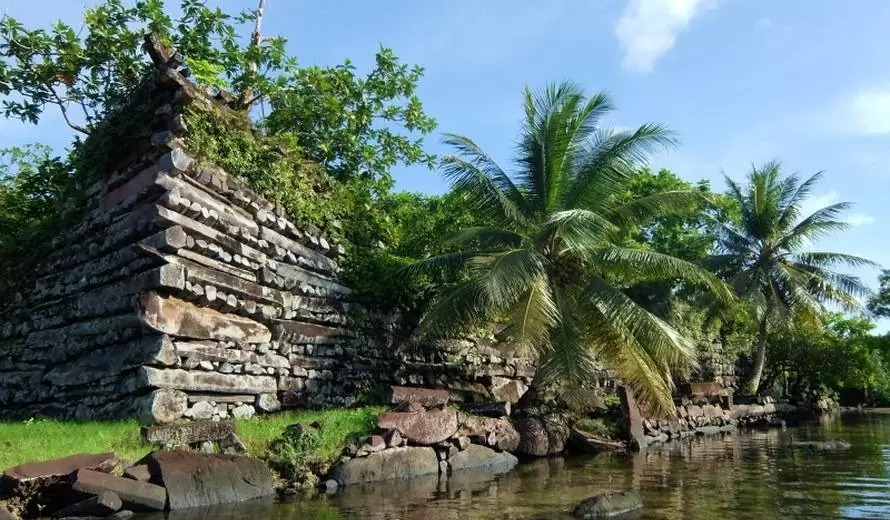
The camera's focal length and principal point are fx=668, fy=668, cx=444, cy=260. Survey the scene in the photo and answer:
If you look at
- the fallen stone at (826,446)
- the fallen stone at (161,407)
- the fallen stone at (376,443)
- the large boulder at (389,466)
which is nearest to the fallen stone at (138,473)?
the fallen stone at (161,407)

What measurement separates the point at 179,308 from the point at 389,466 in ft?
11.3

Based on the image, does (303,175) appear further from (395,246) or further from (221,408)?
(221,408)

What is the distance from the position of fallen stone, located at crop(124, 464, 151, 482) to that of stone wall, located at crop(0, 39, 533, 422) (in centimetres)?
173

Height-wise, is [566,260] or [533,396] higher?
[566,260]

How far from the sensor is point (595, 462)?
10.8 meters

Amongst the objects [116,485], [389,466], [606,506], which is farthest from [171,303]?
[606,506]

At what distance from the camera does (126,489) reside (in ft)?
19.4

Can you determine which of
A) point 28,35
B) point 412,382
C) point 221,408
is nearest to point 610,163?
point 412,382

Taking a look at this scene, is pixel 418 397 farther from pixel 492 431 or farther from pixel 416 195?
pixel 416 195

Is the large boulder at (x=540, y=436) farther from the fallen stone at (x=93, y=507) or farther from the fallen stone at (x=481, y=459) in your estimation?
the fallen stone at (x=93, y=507)

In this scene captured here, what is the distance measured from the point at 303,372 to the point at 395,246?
4425 millimetres

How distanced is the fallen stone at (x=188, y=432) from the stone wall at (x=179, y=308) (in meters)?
0.71

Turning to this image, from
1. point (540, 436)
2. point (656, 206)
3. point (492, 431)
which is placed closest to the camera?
point (492, 431)

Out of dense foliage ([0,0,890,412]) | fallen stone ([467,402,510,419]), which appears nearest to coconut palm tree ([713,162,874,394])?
dense foliage ([0,0,890,412])
